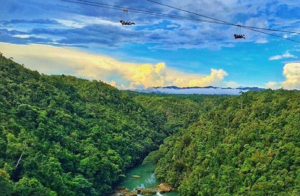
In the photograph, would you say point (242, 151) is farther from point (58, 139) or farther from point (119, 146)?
point (58, 139)

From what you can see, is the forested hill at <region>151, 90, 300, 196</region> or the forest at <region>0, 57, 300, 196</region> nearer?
the forest at <region>0, 57, 300, 196</region>

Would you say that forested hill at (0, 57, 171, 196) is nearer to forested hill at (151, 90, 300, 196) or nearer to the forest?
the forest

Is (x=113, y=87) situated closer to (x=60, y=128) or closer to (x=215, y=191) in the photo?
(x=60, y=128)

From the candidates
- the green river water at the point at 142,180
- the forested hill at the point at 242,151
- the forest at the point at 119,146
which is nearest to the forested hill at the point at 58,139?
the forest at the point at 119,146

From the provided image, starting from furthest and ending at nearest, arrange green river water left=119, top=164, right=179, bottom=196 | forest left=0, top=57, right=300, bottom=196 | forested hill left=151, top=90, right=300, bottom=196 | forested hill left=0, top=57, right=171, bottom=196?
green river water left=119, top=164, right=179, bottom=196 → forested hill left=151, top=90, right=300, bottom=196 → forest left=0, top=57, right=300, bottom=196 → forested hill left=0, top=57, right=171, bottom=196

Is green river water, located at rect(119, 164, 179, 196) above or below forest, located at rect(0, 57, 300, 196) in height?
below

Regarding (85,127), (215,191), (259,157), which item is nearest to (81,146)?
(85,127)

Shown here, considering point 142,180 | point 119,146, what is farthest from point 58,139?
point 142,180

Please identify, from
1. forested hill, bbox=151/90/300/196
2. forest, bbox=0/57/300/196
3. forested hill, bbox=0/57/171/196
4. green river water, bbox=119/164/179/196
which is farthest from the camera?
green river water, bbox=119/164/179/196

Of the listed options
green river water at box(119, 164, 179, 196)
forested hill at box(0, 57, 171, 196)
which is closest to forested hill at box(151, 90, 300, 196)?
green river water at box(119, 164, 179, 196)
